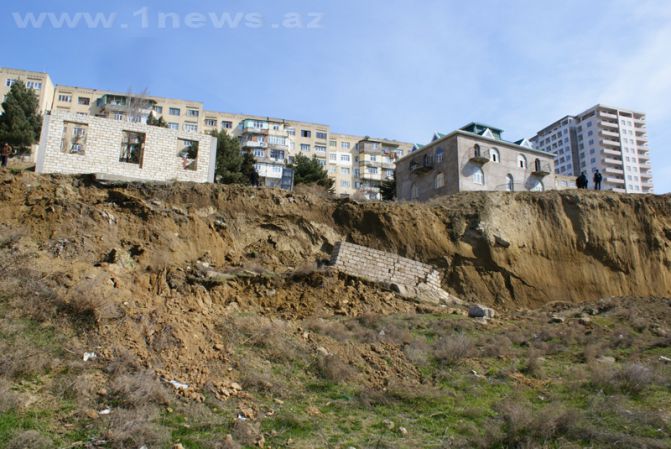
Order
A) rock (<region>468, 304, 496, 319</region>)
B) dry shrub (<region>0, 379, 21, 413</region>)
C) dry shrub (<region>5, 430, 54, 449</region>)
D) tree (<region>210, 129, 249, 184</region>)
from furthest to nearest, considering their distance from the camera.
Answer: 1. tree (<region>210, 129, 249, 184</region>)
2. rock (<region>468, 304, 496, 319</region>)
3. dry shrub (<region>0, 379, 21, 413</region>)
4. dry shrub (<region>5, 430, 54, 449</region>)

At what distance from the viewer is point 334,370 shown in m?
10.2

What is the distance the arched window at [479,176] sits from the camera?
35312 millimetres

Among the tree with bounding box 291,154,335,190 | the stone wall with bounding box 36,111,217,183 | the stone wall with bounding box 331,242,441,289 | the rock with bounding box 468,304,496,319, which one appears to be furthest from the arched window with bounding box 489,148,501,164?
the rock with bounding box 468,304,496,319

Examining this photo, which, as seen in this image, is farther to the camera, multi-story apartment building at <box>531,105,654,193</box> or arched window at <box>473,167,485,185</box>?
multi-story apartment building at <box>531,105,654,193</box>

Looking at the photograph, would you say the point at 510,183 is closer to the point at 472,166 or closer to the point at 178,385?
the point at 472,166

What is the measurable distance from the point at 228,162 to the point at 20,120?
13.7 metres

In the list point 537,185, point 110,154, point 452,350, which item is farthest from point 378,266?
point 537,185

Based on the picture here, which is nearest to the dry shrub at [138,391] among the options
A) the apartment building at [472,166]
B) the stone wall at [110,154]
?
the stone wall at [110,154]

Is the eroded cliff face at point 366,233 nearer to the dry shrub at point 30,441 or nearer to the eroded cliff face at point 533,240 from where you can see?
the eroded cliff face at point 533,240

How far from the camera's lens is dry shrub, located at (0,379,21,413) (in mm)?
7148

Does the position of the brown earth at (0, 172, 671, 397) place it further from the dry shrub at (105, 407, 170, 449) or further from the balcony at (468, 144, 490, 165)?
the balcony at (468, 144, 490, 165)

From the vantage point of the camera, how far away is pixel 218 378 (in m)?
9.38

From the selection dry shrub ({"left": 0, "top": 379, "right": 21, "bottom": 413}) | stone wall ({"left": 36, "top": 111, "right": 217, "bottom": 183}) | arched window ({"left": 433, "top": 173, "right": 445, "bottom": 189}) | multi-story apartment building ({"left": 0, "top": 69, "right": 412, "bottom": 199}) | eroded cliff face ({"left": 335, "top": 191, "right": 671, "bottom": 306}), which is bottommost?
dry shrub ({"left": 0, "top": 379, "right": 21, "bottom": 413})

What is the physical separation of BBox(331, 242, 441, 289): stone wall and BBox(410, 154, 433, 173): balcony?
1925cm
